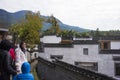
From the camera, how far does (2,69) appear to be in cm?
784

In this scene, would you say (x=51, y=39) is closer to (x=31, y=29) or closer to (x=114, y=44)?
(x=31, y=29)

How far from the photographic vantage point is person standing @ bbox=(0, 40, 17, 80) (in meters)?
7.73

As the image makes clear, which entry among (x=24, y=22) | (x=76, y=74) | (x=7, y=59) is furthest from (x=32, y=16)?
(x=7, y=59)

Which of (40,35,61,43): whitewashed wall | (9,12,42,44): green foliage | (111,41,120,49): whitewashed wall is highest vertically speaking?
(9,12,42,44): green foliage

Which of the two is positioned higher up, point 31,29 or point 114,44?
point 31,29

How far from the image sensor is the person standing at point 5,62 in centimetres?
773

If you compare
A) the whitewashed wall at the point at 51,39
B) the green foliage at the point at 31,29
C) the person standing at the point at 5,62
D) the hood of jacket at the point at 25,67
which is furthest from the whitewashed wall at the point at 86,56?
the hood of jacket at the point at 25,67

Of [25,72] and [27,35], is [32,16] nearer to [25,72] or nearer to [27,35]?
[27,35]

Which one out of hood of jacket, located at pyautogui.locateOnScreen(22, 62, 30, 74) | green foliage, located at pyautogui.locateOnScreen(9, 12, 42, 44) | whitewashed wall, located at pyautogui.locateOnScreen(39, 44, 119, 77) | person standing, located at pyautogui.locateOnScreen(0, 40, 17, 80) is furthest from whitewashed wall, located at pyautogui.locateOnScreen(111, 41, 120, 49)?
hood of jacket, located at pyautogui.locateOnScreen(22, 62, 30, 74)

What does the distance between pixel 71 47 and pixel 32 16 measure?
1596cm

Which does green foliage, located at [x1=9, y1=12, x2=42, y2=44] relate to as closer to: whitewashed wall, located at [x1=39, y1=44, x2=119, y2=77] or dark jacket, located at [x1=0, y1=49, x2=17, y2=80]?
whitewashed wall, located at [x1=39, y1=44, x2=119, y2=77]

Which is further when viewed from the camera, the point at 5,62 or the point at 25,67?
the point at 5,62

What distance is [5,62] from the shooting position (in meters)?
7.72

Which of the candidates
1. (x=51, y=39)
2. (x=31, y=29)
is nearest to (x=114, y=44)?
(x=51, y=39)
